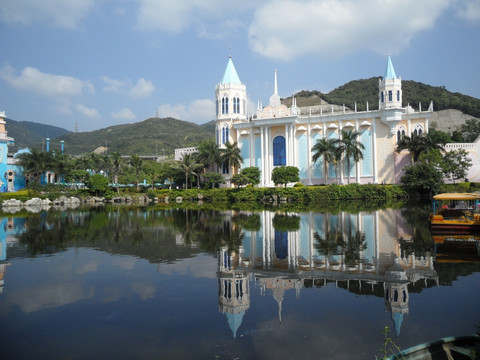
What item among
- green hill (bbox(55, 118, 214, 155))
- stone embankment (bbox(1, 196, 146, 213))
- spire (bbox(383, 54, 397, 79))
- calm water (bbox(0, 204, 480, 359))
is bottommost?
calm water (bbox(0, 204, 480, 359))

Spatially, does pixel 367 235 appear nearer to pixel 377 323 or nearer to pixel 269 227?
pixel 269 227

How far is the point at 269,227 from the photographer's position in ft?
63.9

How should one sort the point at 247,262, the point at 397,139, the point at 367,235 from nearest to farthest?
the point at 247,262, the point at 367,235, the point at 397,139

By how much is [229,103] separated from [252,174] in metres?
13.2

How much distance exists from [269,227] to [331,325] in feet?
42.6

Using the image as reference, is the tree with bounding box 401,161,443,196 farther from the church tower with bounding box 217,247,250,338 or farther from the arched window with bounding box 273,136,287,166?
the church tower with bounding box 217,247,250,338

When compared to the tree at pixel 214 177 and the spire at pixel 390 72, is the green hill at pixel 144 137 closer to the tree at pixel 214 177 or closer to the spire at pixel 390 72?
the tree at pixel 214 177

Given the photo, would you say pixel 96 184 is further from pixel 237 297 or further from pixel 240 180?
pixel 237 297

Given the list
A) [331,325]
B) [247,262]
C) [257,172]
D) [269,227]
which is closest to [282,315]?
[331,325]

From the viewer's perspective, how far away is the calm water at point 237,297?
5.89 m

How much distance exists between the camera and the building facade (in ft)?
159

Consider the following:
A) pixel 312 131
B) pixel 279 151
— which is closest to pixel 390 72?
pixel 312 131

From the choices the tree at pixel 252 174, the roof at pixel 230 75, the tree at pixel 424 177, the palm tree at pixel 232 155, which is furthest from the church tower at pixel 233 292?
the roof at pixel 230 75

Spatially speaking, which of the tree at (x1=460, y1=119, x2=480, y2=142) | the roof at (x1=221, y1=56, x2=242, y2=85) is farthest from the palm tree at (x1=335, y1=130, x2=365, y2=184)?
the tree at (x1=460, y1=119, x2=480, y2=142)
